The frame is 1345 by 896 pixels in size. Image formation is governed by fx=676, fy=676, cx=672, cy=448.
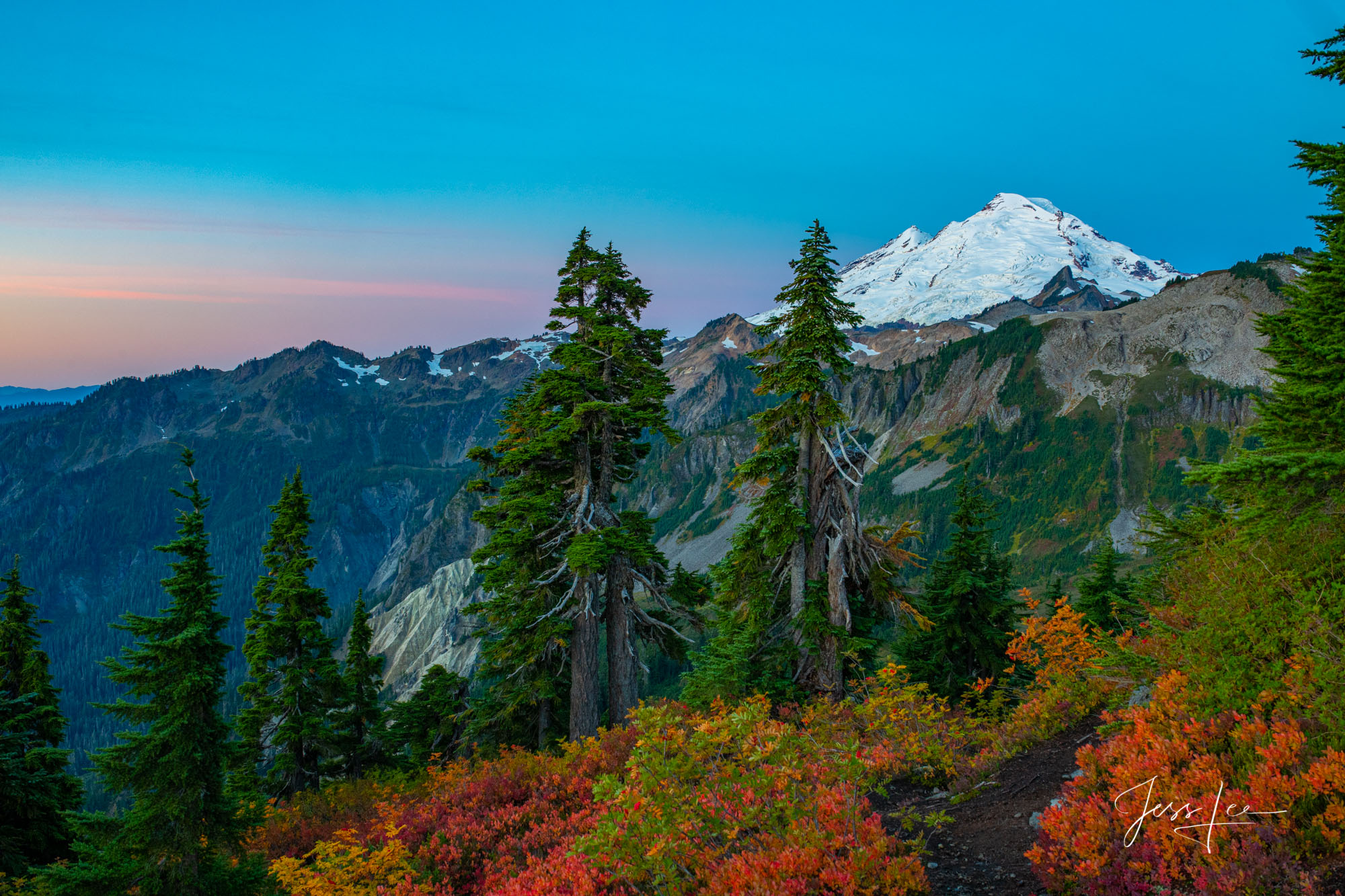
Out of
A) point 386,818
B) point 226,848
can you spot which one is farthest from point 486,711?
point 226,848

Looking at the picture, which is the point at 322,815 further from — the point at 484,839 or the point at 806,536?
the point at 806,536

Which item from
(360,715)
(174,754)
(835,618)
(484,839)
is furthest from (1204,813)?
(360,715)

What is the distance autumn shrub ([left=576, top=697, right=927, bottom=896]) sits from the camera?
21.0 ft

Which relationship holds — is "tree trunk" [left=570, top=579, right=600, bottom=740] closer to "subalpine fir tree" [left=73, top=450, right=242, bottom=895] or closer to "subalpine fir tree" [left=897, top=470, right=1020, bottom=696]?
"subalpine fir tree" [left=73, top=450, right=242, bottom=895]

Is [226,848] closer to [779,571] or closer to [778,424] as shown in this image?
[779,571]

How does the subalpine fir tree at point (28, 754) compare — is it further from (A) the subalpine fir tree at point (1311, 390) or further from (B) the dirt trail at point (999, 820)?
(A) the subalpine fir tree at point (1311, 390)

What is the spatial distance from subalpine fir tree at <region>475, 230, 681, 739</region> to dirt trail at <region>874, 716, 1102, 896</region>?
11501 millimetres

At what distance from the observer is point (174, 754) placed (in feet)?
40.3

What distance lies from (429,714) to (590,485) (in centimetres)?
1608

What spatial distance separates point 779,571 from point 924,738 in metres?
8.40

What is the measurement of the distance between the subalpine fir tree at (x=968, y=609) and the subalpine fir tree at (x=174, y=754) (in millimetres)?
24429

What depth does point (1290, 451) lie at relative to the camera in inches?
323

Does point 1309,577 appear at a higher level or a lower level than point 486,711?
higher

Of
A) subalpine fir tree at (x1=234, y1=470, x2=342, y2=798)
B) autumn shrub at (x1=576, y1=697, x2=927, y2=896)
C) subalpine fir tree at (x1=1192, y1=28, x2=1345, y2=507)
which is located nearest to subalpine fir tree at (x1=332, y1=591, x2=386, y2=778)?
subalpine fir tree at (x1=234, y1=470, x2=342, y2=798)
